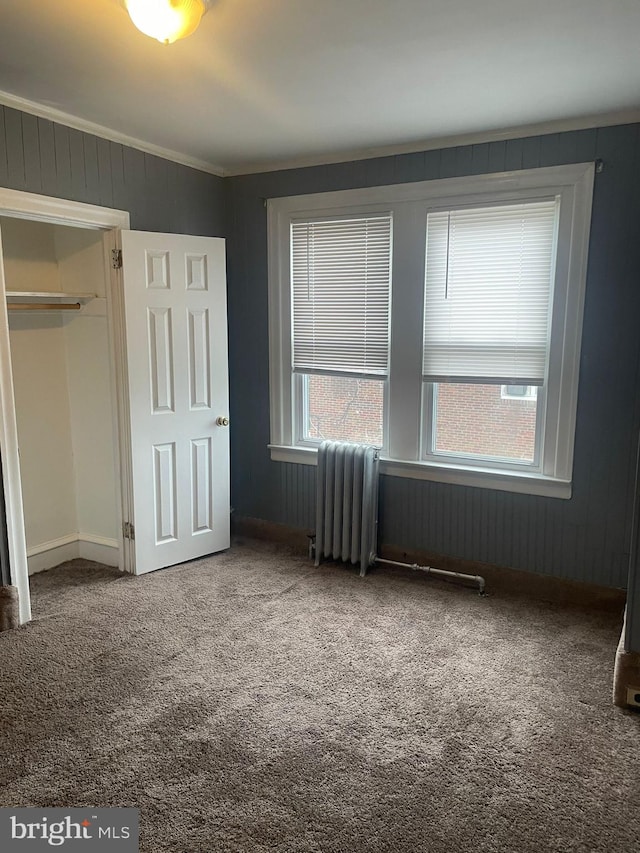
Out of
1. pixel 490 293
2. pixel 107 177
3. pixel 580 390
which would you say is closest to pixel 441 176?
pixel 490 293

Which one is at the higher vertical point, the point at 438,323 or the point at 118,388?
the point at 438,323

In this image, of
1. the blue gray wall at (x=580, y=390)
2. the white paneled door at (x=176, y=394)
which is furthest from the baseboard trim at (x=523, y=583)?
the white paneled door at (x=176, y=394)

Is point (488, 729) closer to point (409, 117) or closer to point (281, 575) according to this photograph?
point (281, 575)

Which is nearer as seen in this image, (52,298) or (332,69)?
(332,69)

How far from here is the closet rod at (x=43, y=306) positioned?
11.6 feet

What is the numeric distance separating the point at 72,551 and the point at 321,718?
241 centimetres

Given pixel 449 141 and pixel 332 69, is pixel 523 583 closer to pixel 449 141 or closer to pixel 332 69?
pixel 449 141

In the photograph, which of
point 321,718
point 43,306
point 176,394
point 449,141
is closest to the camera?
point 321,718

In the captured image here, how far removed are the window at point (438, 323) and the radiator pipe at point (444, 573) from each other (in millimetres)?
582

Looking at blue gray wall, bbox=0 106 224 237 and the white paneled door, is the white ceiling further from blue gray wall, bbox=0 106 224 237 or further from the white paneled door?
the white paneled door

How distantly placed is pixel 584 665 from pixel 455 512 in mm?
1179

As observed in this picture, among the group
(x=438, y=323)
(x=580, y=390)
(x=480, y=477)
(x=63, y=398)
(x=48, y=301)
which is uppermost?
(x=48, y=301)

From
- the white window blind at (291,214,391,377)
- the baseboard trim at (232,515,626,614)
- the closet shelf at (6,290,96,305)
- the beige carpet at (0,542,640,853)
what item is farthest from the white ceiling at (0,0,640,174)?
the beige carpet at (0,542,640,853)

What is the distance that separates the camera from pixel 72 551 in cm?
418
